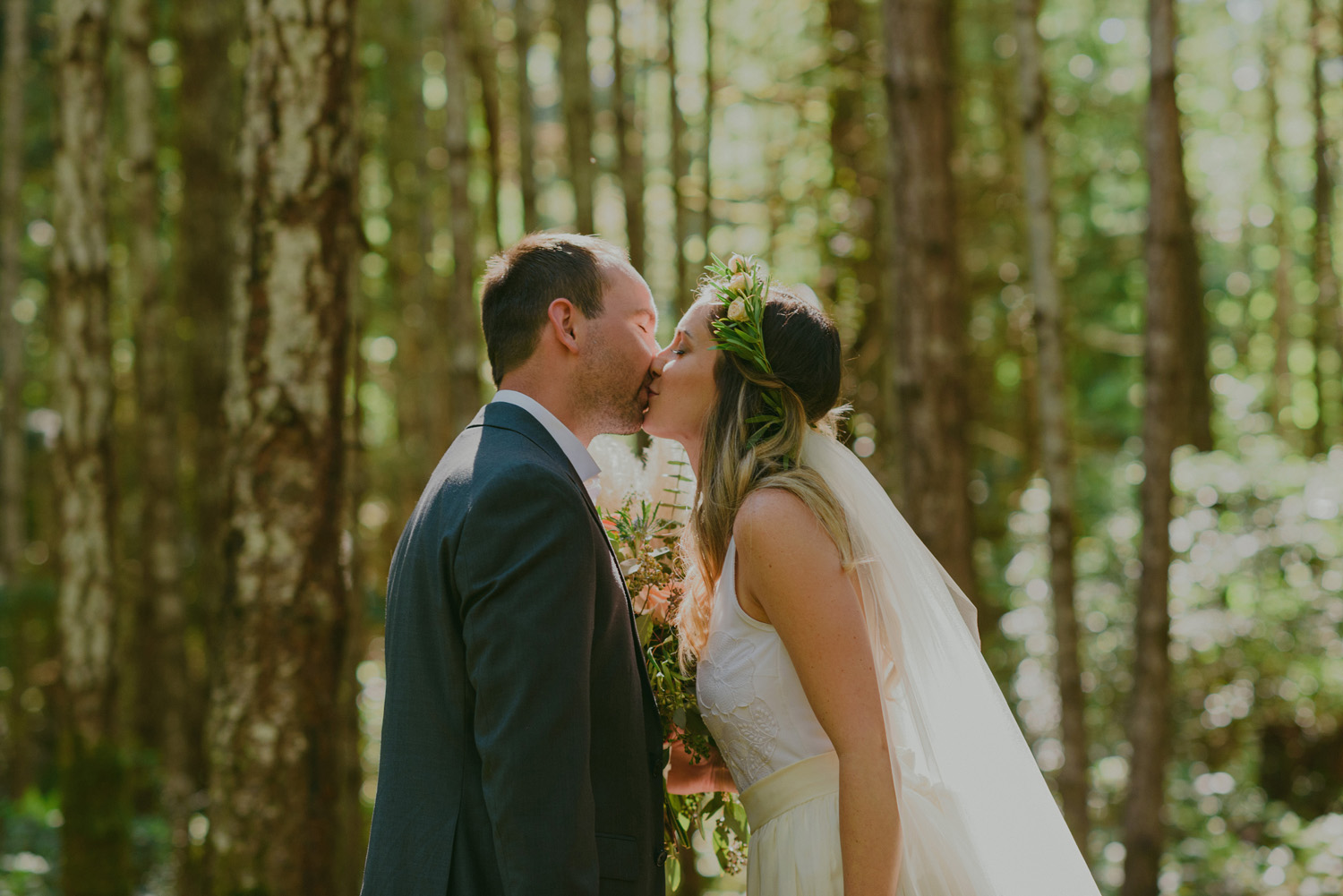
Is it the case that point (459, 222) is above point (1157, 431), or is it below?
above

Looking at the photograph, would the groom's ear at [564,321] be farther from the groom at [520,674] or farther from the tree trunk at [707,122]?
the tree trunk at [707,122]

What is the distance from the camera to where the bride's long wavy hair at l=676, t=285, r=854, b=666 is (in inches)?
99.9

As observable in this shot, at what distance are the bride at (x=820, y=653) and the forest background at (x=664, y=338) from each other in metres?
0.55

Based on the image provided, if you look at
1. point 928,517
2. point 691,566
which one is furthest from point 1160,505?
point 691,566

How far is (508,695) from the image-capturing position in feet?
6.14

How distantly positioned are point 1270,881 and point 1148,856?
1827 millimetres

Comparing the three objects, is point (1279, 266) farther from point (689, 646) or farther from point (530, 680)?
point (530, 680)

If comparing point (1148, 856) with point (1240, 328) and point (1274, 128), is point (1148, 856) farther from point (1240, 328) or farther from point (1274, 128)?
point (1240, 328)

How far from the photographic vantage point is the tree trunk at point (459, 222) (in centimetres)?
620

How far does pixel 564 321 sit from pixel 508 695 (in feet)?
2.80

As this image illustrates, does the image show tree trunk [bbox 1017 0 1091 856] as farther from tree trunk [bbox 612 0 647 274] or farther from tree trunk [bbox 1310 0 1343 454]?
tree trunk [bbox 1310 0 1343 454]

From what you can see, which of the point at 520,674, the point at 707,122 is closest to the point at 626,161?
the point at 707,122

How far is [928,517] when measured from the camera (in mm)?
6094

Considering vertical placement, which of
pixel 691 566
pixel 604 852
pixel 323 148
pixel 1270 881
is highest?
pixel 323 148
